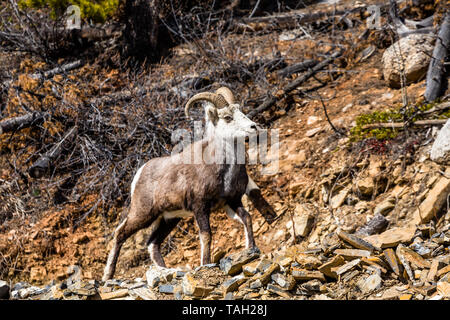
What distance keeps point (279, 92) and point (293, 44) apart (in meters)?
1.96

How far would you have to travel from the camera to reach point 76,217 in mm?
9188

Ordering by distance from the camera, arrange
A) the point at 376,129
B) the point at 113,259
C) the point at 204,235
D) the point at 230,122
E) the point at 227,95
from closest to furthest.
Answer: the point at 204,235
the point at 230,122
the point at 227,95
the point at 113,259
the point at 376,129

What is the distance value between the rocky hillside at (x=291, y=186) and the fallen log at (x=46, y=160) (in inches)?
6.5

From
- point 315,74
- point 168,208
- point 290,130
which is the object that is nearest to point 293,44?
point 315,74

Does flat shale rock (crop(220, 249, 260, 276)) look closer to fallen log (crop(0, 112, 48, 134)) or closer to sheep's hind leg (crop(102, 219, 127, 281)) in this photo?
sheep's hind leg (crop(102, 219, 127, 281))

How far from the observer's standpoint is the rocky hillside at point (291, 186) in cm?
528

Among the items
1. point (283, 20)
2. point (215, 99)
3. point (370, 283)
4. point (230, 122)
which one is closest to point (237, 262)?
point (370, 283)

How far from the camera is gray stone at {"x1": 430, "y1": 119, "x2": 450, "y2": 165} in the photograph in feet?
21.0

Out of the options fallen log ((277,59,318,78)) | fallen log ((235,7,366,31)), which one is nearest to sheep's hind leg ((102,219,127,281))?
fallen log ((277,59,318,78))

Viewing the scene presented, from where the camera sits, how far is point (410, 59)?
8.70 meters

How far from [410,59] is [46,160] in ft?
21.9

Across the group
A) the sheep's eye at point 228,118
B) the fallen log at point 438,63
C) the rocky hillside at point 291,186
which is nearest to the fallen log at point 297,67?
the rocky hillside at point 291,186

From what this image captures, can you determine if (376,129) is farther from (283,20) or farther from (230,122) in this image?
(283,20)
